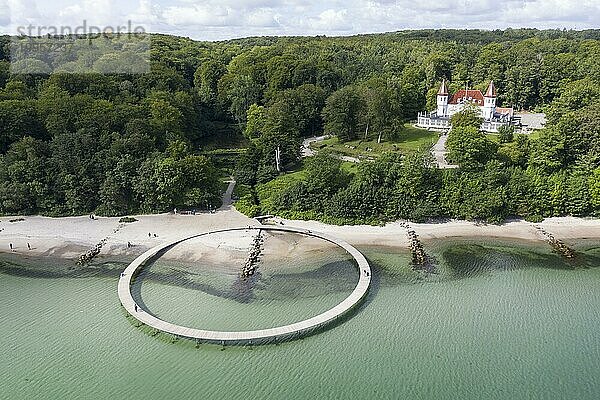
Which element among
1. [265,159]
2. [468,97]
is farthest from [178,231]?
[468,97]

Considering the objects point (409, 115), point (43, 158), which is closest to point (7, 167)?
point (43, 158)

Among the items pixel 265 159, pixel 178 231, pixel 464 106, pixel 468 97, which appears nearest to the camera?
pixel 178 231

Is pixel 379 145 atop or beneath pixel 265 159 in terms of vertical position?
atop

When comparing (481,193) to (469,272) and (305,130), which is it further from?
(305,130)

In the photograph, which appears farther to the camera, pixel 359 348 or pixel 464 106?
pixel 464 106

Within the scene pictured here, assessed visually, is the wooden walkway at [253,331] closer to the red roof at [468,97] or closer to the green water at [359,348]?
the green water at [359,348]

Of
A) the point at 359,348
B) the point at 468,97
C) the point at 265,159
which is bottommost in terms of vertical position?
the point at 359,348

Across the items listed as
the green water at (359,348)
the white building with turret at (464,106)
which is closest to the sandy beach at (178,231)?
the green water at (359,348)

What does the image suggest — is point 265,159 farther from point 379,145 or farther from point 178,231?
point 379,145
